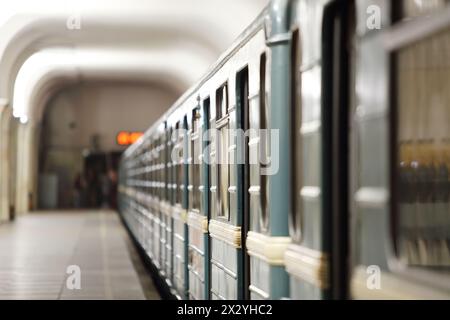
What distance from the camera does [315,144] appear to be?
3.65m

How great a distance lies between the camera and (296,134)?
13.5ft

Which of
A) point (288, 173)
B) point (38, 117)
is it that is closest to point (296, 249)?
point (288, 173)

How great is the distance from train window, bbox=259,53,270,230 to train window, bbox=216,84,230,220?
3.98ft

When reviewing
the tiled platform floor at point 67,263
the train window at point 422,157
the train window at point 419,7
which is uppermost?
the train window at point 419,7

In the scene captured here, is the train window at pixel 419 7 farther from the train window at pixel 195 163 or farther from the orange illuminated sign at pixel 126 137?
the orange illuminated sign at pixel 126 137

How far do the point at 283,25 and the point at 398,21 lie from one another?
1.45 m

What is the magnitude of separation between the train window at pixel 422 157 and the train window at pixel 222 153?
314cm

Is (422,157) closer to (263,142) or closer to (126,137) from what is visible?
(263,142)

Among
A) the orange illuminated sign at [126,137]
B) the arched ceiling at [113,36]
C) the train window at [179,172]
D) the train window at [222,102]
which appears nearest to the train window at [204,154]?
the train window at [222,102]

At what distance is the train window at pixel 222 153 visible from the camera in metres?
5.98

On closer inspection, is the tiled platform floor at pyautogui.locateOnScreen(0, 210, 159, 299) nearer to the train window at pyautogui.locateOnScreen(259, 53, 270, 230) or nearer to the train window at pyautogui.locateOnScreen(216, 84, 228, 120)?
the train window at pyautogui.locateOnScreen(216, 84, 228, 120)

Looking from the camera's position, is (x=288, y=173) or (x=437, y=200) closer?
(x=437, y=200)
